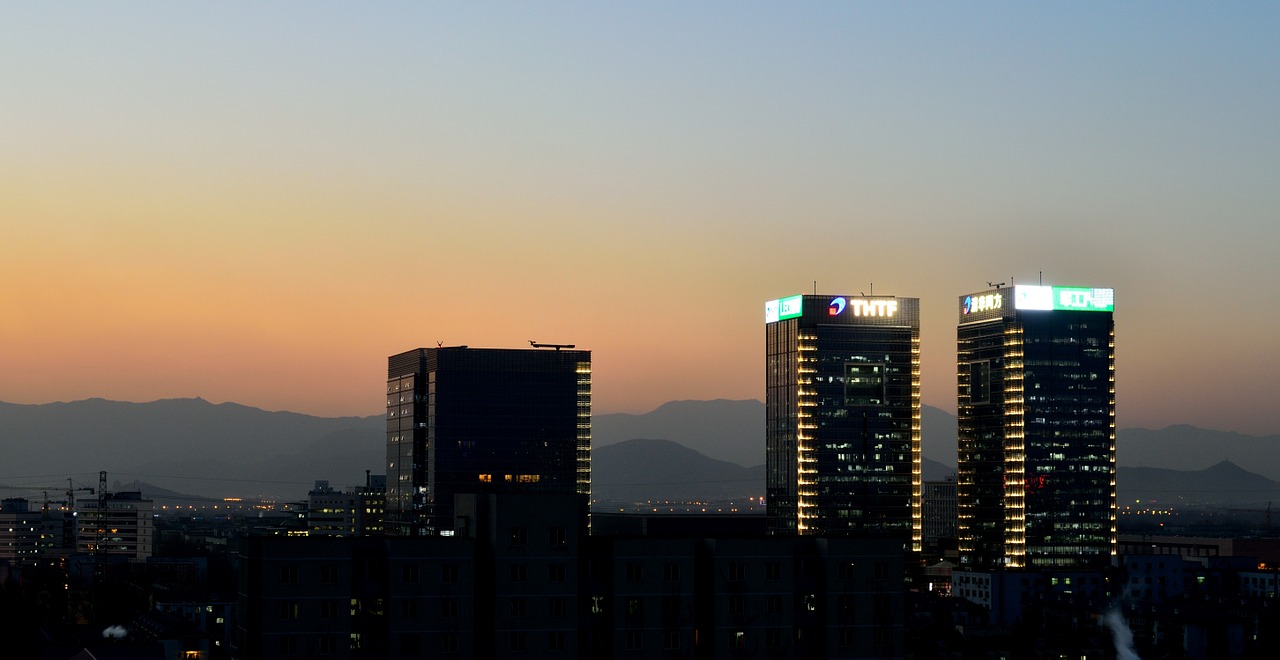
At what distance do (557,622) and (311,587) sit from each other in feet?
36.4

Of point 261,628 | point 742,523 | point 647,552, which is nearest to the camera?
point 261,628

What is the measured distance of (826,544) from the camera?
252ft

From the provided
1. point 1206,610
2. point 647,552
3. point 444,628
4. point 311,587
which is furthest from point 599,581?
point 1206,610

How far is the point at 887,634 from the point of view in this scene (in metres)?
77.3

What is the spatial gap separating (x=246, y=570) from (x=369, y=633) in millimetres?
6265

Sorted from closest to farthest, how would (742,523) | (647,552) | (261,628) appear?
(261,628), (647,552), (742,523)

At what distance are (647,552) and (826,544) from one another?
344 inches

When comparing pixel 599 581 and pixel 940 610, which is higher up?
pixel 599 581

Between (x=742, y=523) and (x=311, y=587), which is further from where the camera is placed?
(x=742, y=523)

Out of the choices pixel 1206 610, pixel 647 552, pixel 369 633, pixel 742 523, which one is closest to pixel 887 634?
pixel 647 552

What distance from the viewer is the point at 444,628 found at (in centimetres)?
7212

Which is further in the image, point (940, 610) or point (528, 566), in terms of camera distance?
point (940, 610)

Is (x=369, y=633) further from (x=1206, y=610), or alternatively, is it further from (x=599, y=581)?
(x=1206, y=610)

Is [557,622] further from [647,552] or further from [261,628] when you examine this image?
[261,628]
